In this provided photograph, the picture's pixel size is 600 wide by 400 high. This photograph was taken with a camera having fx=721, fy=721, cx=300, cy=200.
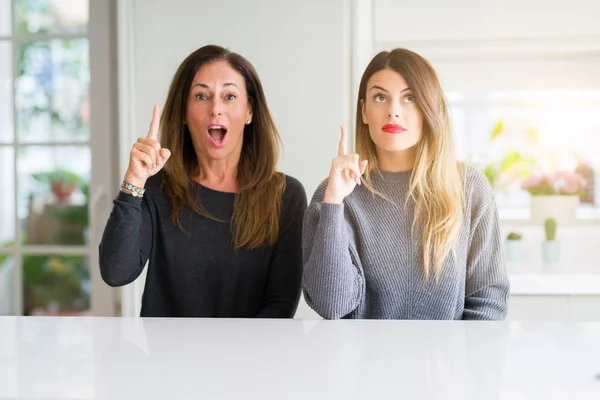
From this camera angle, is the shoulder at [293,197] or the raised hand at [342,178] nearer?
the raised hand at [342,178]

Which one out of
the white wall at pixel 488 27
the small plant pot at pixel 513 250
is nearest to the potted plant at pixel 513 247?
the small plant pot at pixel 513 250

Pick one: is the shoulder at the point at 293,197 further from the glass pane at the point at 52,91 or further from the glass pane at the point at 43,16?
the glass pane at the point at 43,16

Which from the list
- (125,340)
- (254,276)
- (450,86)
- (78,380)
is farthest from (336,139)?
(78,380)

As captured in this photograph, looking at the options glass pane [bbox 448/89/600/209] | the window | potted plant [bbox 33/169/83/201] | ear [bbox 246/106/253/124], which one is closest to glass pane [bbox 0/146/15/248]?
the window

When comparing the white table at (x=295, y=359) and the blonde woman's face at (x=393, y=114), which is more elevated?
the blonde woman's face at (x=393, y=114)

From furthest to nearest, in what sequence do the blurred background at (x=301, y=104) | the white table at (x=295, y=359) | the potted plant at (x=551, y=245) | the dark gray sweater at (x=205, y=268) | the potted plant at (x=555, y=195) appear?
the potted plant at (x=555, y=195) < the potted plant at (x=551, y=245) < the blurred background at (x=301, y=104) < the dark gray sweater at (x=205, y=268) < the white table at (x=295, y=359)

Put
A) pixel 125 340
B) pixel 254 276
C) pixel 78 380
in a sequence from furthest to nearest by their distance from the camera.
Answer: pixel 254 276 → pixel 125 340 → pixel 78 380

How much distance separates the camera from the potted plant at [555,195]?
2932 millimetres

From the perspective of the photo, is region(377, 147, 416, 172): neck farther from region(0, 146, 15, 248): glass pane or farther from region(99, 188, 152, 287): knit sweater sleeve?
region(0, 146, 15, 248): glass pane

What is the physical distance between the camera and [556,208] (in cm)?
294

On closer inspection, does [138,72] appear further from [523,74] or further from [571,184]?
[571,184]

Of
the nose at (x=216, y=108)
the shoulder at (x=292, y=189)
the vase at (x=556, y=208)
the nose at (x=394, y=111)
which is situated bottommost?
the vase at (x=556, y=208)

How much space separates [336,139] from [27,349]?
1675mm

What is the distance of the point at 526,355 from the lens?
967mm
